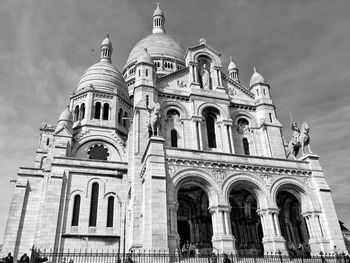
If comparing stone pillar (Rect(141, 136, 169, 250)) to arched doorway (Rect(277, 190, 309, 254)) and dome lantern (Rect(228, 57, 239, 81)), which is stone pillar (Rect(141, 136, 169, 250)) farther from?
dome lantern (Rect(228, 57, 239, 81))

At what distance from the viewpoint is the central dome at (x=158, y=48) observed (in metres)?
50.7

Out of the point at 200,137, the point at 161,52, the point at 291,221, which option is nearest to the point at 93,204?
the point at 200,137

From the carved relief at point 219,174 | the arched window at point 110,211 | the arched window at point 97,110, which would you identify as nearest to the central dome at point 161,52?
the arched window at point 97,110

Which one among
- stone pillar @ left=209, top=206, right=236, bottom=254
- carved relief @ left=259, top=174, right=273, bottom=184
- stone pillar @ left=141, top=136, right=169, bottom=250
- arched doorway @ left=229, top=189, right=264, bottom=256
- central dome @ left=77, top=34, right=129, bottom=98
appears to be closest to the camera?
stone pillar @ left=141, top=136, right=169, bottom=250

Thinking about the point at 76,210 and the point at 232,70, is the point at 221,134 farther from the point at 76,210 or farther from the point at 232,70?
the point at 232,70

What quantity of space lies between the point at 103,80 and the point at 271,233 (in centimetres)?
2658

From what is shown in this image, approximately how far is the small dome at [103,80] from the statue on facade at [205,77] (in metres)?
11.0

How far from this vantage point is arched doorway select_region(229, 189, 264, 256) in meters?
24.7

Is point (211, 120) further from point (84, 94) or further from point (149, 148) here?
point (84, 94)

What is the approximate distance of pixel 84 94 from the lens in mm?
36406

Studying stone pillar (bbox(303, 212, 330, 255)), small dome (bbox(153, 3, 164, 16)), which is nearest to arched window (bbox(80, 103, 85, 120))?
stone pillar (bbox(303, 212, 330, 255))

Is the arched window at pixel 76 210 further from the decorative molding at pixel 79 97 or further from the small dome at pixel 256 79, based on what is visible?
the small dome at pixel 256 79

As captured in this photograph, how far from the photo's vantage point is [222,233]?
19562 millimetres

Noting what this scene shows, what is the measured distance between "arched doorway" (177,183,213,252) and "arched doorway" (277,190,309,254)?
6.15 metres
